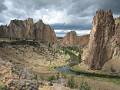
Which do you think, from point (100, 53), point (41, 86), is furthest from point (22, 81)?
point (100, 53)

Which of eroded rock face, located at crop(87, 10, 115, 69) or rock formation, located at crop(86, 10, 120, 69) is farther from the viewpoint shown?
eroded rock face, located at crop(87, 10, 115, 69)

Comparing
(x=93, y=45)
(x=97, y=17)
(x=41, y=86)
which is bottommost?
(x=41, y=86)

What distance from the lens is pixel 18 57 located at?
195 meters

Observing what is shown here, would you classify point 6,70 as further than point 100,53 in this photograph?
No

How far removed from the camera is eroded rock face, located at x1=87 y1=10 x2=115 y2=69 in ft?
590

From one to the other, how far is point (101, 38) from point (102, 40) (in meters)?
1.49

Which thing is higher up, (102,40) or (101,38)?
(101,38)

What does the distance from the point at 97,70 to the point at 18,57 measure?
49.3 metres

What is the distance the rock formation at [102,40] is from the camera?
178375mm

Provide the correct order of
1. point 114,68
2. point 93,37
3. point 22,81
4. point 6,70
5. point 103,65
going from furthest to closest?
point 93,37, point 103,65, point 114,68, point 6,70, point 22,81

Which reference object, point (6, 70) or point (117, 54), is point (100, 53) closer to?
point (117, 54)

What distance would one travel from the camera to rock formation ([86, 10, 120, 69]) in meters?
178

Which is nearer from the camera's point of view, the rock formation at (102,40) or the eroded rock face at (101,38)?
the rock formation at (102,40)

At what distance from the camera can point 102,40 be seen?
184 meters
